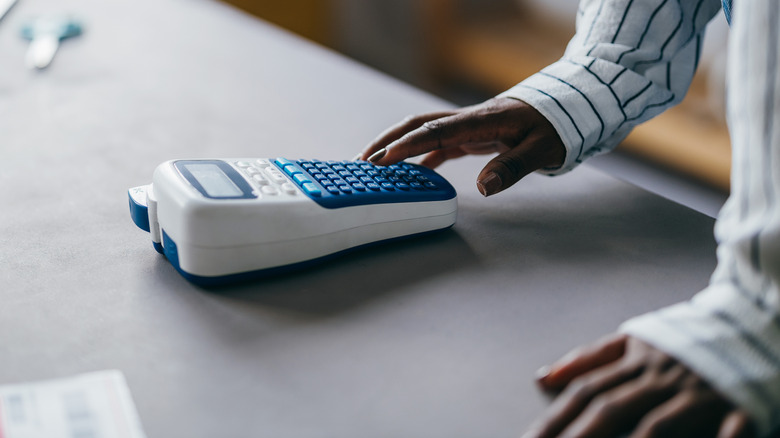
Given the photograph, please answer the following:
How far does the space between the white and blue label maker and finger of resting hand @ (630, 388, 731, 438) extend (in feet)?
0.79

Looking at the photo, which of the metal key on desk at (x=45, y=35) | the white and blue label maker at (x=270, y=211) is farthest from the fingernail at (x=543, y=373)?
the metal key on desk at (x=45, y=35)

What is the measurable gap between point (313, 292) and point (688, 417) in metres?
0.24

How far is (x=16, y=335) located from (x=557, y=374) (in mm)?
320

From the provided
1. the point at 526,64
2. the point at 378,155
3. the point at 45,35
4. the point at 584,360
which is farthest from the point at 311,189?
the point at 526,64

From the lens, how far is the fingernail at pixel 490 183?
1.87 ft

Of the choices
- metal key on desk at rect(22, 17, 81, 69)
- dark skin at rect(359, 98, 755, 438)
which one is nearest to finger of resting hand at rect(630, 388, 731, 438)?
dark skin at rect(359, 98, 755, 438)

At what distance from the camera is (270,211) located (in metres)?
0.47

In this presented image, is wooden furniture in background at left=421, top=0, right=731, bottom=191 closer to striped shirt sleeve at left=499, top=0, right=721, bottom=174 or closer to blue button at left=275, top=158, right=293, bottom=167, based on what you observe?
striped shirt sleeve at left=499, top=0, right=721, bottom=174

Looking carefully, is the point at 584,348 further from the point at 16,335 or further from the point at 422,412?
the point at 16,335

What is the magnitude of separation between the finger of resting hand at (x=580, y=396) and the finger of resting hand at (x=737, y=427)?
0.15 feet

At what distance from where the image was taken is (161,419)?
37 centimetres

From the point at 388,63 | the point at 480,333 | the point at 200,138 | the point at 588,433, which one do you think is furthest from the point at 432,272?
the point at 388,63

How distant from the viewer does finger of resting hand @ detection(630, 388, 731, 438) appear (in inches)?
13.4

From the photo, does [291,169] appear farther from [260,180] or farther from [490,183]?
[490,183]
